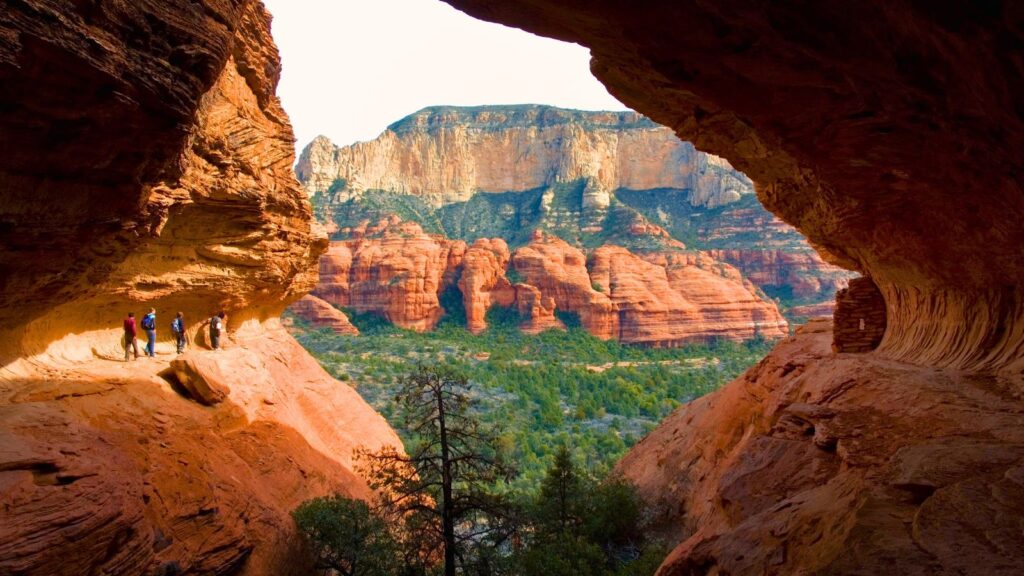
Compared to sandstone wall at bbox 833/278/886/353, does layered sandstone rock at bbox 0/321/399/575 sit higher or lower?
lower

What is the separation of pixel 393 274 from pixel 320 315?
14.5 metres

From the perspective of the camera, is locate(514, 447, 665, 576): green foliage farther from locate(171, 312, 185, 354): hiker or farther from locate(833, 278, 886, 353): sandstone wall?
locate(171, 312, 185, 354): hiker

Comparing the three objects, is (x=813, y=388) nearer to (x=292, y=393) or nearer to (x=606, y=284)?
(x=292, y=393)

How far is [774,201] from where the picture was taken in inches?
529

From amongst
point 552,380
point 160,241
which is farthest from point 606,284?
point 160,241

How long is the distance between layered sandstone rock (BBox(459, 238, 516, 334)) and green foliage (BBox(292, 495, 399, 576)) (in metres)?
66.0

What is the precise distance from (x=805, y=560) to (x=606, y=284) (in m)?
78.5

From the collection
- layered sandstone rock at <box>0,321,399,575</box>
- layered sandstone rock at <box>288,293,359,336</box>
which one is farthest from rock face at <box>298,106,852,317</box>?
layered sandstone rock at <box>0,321,399,575</box>

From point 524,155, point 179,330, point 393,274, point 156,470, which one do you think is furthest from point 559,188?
point 156,470

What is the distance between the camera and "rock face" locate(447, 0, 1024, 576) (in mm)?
4363

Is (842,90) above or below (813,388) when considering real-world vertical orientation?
above

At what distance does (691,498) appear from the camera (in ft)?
52.0

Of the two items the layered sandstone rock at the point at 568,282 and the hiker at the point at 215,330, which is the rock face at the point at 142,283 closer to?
the hiker at the point at 215,330

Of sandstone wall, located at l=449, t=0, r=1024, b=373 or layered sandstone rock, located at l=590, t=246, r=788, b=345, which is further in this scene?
layered sandstone rock, located at l=590, t=246, r=788, b=345
